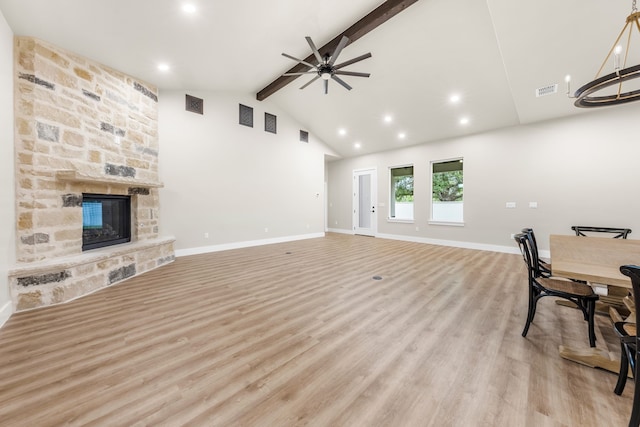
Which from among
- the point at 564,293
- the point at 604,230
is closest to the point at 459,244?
the point at 604,230

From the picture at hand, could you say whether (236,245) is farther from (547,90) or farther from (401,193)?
(547,90)

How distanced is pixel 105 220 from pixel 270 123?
174 inches

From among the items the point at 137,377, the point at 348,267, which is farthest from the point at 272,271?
the point at 137,377

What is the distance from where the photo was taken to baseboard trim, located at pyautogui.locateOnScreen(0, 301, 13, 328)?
231 centimetres

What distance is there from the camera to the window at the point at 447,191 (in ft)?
21.6

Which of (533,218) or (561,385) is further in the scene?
(533,218)

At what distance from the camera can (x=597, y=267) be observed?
66.3 inches

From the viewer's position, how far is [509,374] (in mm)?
1626

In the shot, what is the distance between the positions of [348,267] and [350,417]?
10.0 feet

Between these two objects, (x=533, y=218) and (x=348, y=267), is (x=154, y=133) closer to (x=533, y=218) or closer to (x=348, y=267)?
(x=348, y=267)

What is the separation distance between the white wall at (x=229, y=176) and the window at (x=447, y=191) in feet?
12.0

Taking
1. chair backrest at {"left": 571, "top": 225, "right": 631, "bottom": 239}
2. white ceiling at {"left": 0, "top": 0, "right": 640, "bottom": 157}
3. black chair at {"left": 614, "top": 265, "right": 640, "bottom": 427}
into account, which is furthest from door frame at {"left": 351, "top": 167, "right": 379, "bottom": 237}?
black chair at {"left": 614, "top": 265, "right": 640, "bottom": 427}

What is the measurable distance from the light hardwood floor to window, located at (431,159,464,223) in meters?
3.61

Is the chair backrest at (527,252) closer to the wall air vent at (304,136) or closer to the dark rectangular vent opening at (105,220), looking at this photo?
the dark rectangular vent opening at (105,220)
